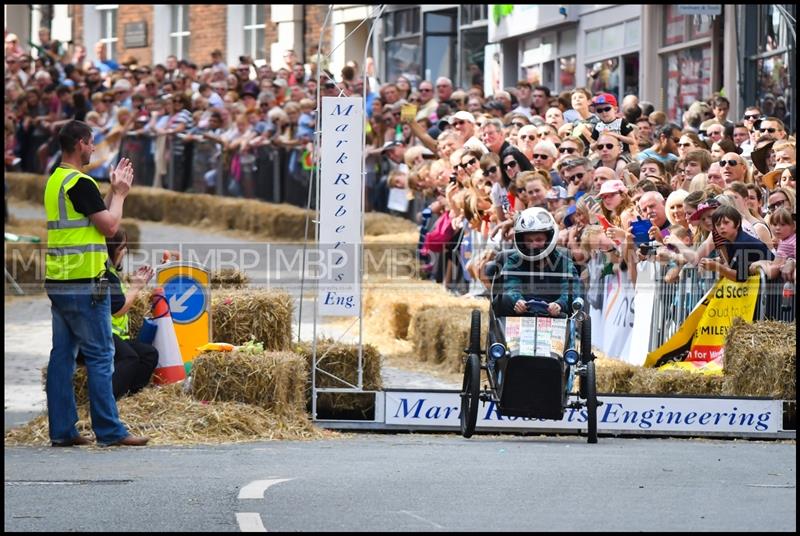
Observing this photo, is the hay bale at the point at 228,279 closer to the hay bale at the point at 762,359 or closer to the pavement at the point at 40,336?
the pavement at the point at 40,336

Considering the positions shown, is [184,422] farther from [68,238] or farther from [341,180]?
[341,180]

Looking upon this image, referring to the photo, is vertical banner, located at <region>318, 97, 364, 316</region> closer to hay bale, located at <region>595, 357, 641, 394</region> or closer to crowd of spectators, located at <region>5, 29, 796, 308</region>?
crowd of spectators, located at <region>5, 29, 796, 308</region>

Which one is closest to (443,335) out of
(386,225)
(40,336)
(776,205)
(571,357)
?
(776,205)

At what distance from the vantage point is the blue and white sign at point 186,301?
14.6m

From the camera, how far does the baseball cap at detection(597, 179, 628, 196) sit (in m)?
16.2

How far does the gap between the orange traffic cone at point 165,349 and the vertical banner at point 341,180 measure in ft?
4.00

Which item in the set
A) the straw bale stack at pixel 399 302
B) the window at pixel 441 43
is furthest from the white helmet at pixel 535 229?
the window at pixel 441 43

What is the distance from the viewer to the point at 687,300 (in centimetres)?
1501

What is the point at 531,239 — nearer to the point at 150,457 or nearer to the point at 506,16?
the point at 150,457

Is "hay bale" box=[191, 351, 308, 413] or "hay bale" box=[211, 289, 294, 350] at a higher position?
"hay bale" box=[211, 289, 294, 350]

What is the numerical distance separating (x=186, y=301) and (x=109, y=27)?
43.9m

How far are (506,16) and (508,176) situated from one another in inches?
741

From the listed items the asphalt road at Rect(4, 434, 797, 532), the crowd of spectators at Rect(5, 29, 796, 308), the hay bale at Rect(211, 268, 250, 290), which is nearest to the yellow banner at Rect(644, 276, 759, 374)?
the crowd of spectators at Rect(5, 29, 796, 308)

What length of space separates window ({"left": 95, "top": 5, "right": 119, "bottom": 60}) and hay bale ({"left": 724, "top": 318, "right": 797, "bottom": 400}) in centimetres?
4469
